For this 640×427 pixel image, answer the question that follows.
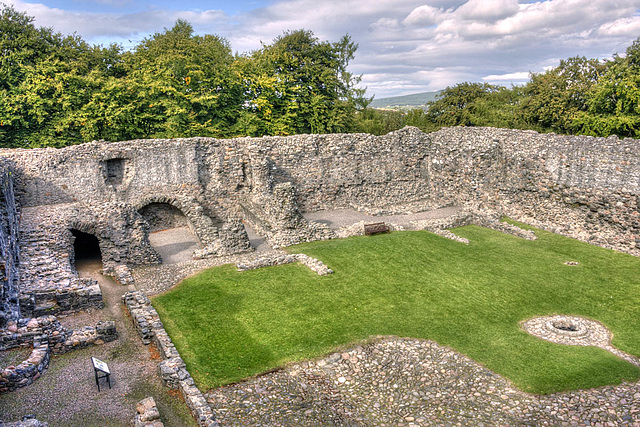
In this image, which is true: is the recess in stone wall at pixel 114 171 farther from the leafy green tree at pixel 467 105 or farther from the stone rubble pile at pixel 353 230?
the leafy green tree at pixel 467 105

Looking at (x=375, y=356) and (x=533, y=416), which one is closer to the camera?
(x=533, y=416)

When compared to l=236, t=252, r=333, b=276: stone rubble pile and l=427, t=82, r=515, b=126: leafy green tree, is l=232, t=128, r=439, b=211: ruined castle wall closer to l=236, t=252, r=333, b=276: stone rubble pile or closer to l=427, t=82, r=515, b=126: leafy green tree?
l=236, t=252, r=333, b=276: stone rubble pile

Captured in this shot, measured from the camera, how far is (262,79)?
1292 inches

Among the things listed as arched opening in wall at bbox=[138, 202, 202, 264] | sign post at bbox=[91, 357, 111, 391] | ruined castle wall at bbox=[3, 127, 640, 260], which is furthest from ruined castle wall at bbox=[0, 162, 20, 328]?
arched opening in wall at bbox=[138, 202, 202, 264]

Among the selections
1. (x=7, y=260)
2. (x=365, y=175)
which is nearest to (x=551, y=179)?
(x=365, y=175)

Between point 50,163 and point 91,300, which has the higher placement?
point 50,163

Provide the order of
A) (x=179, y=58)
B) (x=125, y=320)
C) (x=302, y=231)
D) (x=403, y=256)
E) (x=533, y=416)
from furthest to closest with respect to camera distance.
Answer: (x=179, y=58) < (x=302, y=231) < (x=403, y=256) < (x=125, y=320) < (x=533, y=416)

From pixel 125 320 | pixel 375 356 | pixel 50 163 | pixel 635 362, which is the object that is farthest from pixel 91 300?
pixel 635 362

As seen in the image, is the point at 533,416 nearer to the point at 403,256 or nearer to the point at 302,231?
the point at 403,256

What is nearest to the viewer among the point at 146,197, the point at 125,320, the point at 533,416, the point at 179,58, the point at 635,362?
the point at 533,416

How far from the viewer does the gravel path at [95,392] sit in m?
9.01

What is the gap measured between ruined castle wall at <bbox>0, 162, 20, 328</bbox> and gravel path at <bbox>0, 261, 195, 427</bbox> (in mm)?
1847

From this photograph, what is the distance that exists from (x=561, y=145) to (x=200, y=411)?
62.8 feet

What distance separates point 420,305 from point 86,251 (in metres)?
14.2
